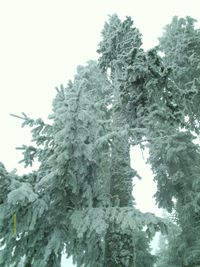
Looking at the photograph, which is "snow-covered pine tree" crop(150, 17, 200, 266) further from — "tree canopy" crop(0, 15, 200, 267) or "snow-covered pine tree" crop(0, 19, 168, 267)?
"snow-covered pine tree" crop(0, 19, 168, 267)

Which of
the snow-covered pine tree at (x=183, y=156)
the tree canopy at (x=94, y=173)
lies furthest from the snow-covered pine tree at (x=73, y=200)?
the snow-covered pine tree at (x=183, y=156)

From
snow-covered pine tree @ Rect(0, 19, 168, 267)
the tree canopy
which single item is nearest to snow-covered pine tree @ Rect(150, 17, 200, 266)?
the tree canopy

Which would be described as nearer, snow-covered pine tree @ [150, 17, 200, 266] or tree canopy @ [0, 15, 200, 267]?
tree canopy @ [0, 15, 200, 267]

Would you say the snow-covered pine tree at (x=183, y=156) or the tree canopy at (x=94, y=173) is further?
the snow-covered pine tree at (x=183, y=156)

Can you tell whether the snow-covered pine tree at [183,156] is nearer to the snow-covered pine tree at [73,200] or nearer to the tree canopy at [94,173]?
the tree canopy at [94,173]

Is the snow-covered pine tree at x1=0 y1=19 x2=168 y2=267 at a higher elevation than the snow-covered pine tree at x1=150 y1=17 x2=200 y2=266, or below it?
below

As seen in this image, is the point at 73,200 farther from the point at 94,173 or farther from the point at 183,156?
the point at 183,156

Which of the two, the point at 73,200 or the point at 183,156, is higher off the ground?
the point at 183,156

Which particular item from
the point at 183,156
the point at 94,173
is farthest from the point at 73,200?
the point at 183,156

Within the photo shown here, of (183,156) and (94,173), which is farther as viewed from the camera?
(183,156)

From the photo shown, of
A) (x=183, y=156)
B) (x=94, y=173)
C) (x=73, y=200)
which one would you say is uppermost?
(x=183, y=156)

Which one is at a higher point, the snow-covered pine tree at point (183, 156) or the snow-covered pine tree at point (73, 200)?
the snow-covered pine tree at point (183, 156)

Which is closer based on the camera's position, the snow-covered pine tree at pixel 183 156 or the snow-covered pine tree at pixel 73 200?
the snow-covered pine tree at pixel 73 200

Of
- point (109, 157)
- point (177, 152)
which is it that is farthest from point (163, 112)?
point (177, 152)
